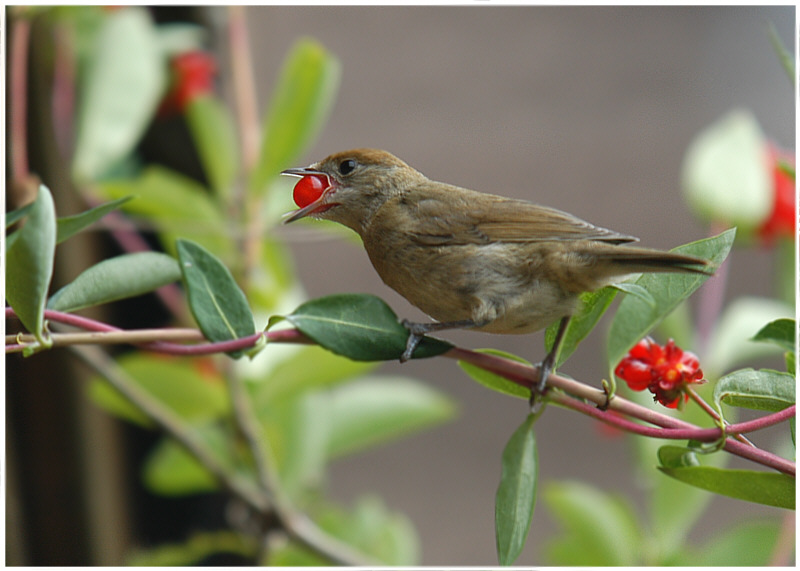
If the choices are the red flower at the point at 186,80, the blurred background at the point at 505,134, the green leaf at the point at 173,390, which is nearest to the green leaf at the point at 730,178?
the blurred background at the point at 505,134

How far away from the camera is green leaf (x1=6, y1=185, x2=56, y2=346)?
596 mm

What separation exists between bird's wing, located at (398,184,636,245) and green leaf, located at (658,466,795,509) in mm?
334

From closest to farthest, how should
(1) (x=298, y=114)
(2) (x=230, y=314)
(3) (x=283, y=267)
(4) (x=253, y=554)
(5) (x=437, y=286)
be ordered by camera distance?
(2) (x=230, y=314), (5) (x=437, y=286), (1) (x=298, y=114), (4) (x=253, y=554), (3) (x=283, y=267)

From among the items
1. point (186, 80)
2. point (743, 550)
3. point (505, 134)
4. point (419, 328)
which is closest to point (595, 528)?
point (743, 550)

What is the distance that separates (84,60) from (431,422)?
3.75ft

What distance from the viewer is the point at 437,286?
939 mm

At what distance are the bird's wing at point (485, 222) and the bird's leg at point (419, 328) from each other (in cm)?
13

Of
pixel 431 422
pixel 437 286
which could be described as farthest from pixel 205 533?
pixel 437 286

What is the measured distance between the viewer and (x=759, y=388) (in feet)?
2.25

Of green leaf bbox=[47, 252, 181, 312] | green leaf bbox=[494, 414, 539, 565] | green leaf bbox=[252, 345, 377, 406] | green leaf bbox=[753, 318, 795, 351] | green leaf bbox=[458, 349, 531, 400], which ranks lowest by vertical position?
green leaf bbox=[252, 345, 377, 406]

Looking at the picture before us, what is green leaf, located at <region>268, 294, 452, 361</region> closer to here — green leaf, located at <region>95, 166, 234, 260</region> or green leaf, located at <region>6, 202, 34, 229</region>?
green leaf, located at <region>6, 202, 34, 229</region>

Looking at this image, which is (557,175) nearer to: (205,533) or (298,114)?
(298,114)

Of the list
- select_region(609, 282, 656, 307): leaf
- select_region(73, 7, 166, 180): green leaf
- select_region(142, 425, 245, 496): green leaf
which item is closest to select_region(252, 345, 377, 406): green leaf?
select_region(142, 425, 245, 496): green leaf

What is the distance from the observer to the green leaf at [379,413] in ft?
5.39
